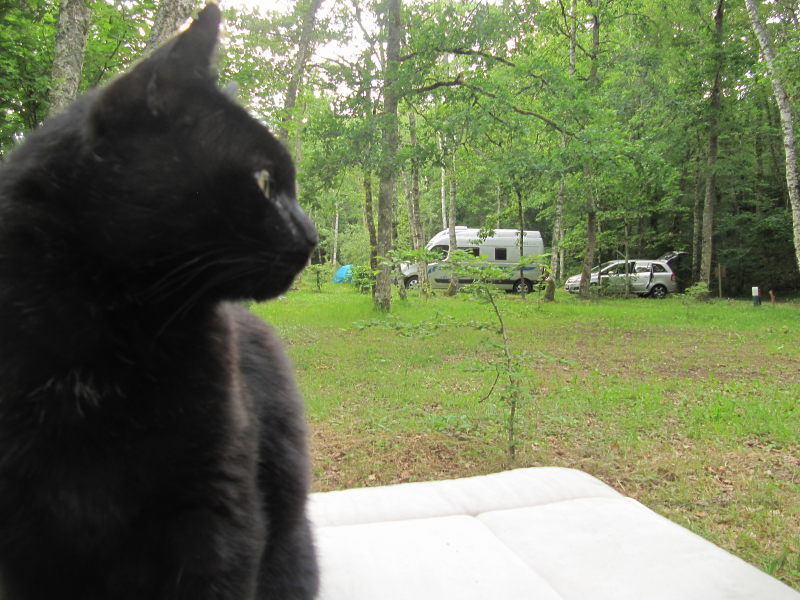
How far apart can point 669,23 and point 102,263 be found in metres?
18.9

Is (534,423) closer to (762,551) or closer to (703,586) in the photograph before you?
(762,551)

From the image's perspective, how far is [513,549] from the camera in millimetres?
1844

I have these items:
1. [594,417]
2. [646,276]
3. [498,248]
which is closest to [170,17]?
[594,417]

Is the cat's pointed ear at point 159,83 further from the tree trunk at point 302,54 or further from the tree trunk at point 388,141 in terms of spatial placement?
the tree trunk at point 388,141

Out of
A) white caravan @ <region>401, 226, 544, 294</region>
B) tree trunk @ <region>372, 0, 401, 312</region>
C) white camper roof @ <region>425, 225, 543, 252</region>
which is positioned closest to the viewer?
tree trunk @ <region>372, 0, 401, 312</region>

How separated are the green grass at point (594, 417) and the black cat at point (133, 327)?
9.28ft

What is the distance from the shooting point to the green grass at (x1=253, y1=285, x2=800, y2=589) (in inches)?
141

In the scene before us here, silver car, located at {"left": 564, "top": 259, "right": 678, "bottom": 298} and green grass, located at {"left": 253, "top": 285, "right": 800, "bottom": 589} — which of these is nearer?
green grass, located at {"left": 253, "top": 285, "right": 800, "bottom": 589}

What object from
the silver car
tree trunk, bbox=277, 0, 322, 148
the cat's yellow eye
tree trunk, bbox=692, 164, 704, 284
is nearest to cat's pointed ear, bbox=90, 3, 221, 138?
the cat's yellow eye

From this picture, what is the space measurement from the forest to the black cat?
1.46ft

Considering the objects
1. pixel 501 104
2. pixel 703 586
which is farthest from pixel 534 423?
pixel 501 104

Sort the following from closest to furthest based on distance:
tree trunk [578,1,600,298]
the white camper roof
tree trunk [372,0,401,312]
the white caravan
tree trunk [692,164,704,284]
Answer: tree trunk [372,0,401,312] → tree trunk [578,1,600,298] → tree trunk [692,164,704,284] → the white caravan → the white camper roof

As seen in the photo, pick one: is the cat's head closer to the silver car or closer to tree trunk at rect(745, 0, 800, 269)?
tree trunk at rect(745, 0, 800, 269)

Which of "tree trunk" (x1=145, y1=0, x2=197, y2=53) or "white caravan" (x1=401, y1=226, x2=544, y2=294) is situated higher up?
"tree trunk" (x1=145, y1=0, x2=197, y2=53)
